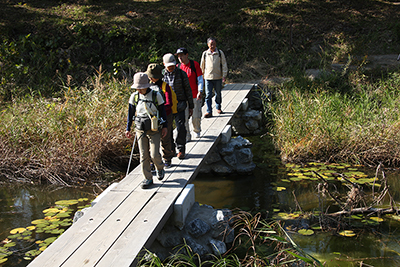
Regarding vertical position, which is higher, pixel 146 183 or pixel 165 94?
pixel 165 94

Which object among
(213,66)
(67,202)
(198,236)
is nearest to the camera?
(198,236)

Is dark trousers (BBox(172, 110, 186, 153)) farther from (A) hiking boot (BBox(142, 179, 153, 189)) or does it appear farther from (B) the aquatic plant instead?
(B) the aquatic plant

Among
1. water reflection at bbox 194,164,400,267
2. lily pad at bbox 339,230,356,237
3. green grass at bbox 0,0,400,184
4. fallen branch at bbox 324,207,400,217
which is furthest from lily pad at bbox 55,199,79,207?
lily pad at bbox 339,230,356,237

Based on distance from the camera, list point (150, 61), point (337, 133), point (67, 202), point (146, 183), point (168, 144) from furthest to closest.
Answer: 1. point (150, 61)
2. point (337, 133)
3. point (67, 202)
4. point (168, 144)
5. point (146, 183)

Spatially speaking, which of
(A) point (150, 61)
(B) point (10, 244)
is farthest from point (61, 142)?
(A) point (150, 61)

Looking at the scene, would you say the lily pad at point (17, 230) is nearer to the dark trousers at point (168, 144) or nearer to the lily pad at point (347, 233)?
the dark trousers at point (168, 144)

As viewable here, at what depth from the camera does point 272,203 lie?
5570 millimetres

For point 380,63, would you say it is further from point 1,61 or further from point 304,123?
point 1,61

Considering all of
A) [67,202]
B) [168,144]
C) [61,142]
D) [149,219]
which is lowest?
[67,202]

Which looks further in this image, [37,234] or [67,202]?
[67,202]

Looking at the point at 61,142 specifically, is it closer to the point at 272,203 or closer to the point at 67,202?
the point at 67,202

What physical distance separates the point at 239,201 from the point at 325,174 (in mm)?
1706

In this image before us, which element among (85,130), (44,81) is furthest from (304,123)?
(44,81)

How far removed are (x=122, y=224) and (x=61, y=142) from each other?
11.9ft
